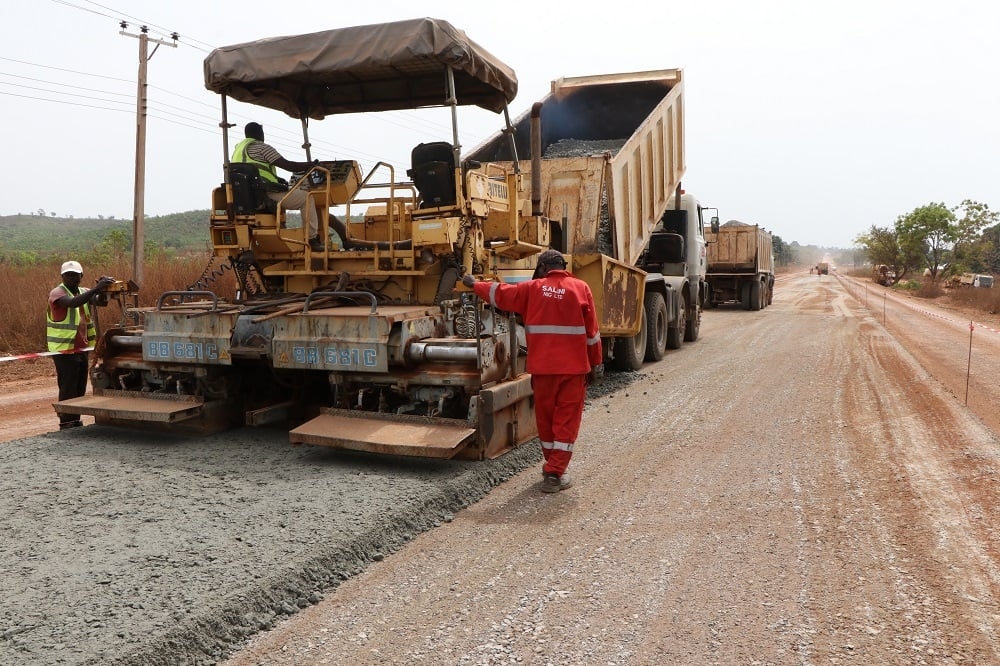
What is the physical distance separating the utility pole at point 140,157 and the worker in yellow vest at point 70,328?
6.55 metres

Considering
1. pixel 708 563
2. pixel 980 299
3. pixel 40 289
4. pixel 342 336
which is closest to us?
pixel 708 563

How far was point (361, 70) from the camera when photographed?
5223mm

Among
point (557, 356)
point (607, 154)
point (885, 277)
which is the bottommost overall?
point (557, 356)

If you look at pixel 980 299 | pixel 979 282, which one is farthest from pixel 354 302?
pixel 979 282

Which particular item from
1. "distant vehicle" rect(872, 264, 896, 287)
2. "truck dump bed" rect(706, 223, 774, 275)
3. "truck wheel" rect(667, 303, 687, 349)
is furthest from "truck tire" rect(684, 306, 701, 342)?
"distant vehicle" rect(872, 264, 896, 287)

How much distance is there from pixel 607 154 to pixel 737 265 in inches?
556

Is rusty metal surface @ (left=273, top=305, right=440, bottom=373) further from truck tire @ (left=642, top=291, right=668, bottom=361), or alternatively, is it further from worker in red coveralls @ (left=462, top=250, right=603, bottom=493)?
truck tire @ (left=642, top=291, right=668, bottom=361)

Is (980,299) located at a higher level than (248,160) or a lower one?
lower

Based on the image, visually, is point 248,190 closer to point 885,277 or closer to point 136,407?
point 136,407

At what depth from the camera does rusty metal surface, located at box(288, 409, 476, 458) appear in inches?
161

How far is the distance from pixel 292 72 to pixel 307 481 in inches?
114

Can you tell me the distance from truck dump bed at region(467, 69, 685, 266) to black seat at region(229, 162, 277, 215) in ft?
8.70

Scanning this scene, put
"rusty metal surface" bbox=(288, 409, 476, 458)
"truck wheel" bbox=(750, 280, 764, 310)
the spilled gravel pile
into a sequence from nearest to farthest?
the spilled gravel pile, "rusty metal surface" bbox=(288, 409, 476, 458), "truck wheel" bbox=(750, 280, 764, 310)

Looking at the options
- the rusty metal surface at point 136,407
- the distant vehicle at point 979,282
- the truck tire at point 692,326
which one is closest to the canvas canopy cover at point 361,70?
the rusty metal surface at point 136,407
